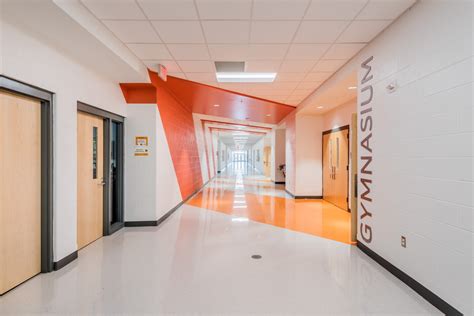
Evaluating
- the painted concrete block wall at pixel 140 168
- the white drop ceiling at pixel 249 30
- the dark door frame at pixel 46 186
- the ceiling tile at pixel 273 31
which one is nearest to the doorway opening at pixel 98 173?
the painted concrete block wall at pixel 140 168

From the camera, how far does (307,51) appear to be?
3859 mm

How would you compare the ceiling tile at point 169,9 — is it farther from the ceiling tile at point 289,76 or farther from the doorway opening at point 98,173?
the ceiling tile at point 289,76

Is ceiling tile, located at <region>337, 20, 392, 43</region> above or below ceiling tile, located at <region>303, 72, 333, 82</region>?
above

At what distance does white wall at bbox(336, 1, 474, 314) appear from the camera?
6.94 ft

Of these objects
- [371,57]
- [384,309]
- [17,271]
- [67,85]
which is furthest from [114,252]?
[371,57]

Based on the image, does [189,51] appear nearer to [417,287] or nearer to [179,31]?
[179,31]

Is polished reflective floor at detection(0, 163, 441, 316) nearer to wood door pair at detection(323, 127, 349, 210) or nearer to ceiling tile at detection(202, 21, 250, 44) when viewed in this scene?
wood door pair at detection(323, 127, 349, 210)

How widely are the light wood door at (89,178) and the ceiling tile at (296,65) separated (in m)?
3.40

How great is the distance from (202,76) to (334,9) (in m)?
2.89

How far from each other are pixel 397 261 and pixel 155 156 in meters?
4.36

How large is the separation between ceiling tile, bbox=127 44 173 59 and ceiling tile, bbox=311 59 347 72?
2.54 m

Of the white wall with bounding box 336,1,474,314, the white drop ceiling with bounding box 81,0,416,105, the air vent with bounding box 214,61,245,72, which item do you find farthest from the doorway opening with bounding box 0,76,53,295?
the white wall with bounding box 336,1,474,314

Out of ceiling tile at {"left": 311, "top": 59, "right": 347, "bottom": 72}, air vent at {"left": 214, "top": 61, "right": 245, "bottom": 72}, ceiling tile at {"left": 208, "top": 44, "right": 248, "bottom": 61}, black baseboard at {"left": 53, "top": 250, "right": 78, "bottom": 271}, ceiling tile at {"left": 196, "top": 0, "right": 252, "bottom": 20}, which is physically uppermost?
air vent at {"left": 214, "top": 61, "right": 245, "bottom": 72}

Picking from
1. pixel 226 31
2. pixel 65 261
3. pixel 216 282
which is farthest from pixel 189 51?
A: pixel 65 261
